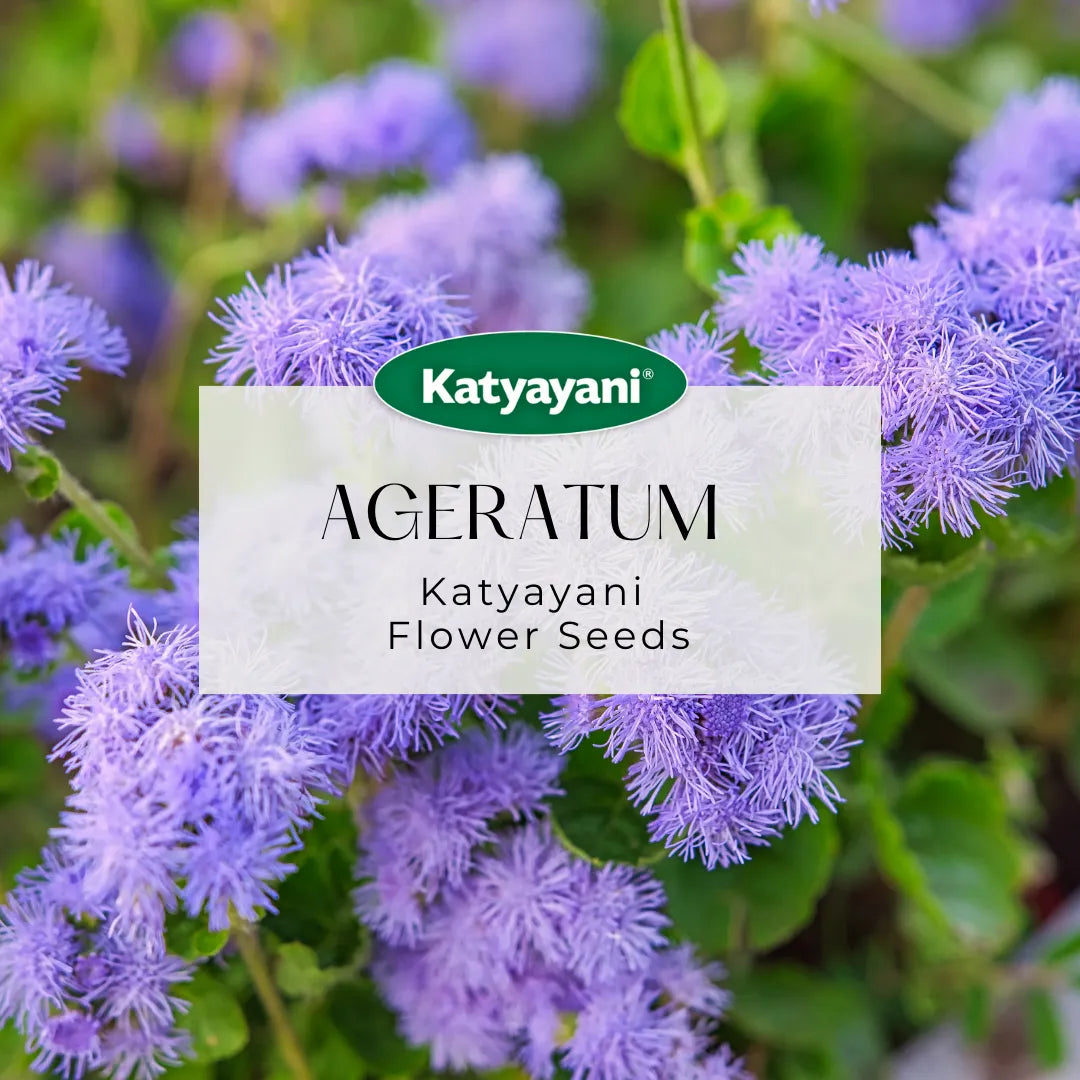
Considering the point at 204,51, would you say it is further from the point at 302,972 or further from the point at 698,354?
the point at 302,972

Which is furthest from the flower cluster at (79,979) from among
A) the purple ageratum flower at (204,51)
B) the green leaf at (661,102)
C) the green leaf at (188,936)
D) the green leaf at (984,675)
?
the purple ageratum flower at (204,51)

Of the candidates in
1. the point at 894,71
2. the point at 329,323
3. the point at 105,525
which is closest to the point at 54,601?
the point at 105,525

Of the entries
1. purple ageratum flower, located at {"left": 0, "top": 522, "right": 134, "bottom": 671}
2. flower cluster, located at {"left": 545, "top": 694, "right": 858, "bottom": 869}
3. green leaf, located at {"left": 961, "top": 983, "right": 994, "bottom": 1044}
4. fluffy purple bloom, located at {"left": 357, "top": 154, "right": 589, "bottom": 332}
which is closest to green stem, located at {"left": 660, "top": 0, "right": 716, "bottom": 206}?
fluffy purple bloom, located at {"left": 357, "top": 154, "right": 589, "bottom": 332}

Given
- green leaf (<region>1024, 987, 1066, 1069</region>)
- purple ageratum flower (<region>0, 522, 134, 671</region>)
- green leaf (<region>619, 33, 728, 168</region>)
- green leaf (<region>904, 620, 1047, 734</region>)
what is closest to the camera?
purple ageratum flower (<region>0, 522, 134, 671</region>)

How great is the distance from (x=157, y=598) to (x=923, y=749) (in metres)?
1.05

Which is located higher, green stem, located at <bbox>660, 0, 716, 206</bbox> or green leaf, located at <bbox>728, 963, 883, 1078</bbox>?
green stem, located at <bbox>660, 0, 716, 206</bbox>

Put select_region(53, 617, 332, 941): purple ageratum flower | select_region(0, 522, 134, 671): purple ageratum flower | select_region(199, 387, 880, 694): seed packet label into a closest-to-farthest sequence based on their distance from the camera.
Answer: select_region(53, 617, 332, 941): purple ageratum flower
select_region(199, 387, 880, 694): seed packet label
select_region(0, 522, 134, 671): purple ageratum flower

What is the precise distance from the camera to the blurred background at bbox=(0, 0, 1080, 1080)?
0.99m

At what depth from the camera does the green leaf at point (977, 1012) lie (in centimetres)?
109

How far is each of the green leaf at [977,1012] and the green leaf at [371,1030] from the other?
0.57 meters

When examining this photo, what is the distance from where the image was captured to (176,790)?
610mm

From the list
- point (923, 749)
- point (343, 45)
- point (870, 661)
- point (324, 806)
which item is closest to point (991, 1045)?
point (923, 749)

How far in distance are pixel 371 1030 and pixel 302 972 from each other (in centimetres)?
11

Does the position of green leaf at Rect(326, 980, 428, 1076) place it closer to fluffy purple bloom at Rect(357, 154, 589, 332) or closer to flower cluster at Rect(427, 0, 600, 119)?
fluffy purple bloom at Rect(357, 154, 589, 332)
